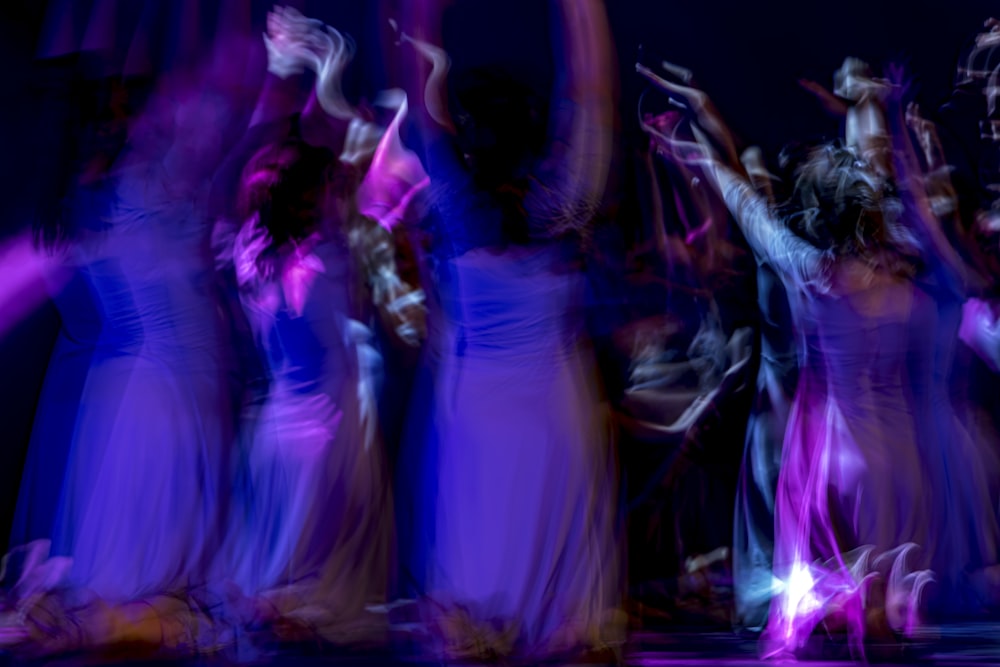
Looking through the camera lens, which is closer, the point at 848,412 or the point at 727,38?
the point at 848,412

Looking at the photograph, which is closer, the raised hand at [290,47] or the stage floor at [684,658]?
the stage floor at [684,658]

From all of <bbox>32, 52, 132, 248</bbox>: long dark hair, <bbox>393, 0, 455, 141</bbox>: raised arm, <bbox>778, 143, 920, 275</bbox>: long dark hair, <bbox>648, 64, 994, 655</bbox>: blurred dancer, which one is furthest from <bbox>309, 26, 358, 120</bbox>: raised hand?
<bbox>778, 143, 920, 275</bbox>: long dark hair

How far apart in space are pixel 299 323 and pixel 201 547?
26.0 inches

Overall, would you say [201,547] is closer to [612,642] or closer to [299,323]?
→ [299,323]

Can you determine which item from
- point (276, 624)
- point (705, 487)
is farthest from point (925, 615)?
point (276, 624)

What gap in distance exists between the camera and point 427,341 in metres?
2.65

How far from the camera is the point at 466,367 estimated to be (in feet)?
8.11

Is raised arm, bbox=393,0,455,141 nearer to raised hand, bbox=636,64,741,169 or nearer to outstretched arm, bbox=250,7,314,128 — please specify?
outstretched arm, bbox=250,7,314,128

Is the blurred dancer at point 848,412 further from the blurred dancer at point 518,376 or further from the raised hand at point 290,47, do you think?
the raised hand at point 290,47

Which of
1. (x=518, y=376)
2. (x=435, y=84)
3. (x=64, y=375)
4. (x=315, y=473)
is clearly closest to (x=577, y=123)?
(x=435, y=84)

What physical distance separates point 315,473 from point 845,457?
1.48 metres

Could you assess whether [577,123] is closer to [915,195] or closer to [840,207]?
[840,207]

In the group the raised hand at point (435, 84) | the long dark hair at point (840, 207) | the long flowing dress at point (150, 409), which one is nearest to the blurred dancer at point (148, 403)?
the long flowing dress at point (150, 409)

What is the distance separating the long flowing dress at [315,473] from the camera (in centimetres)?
262
